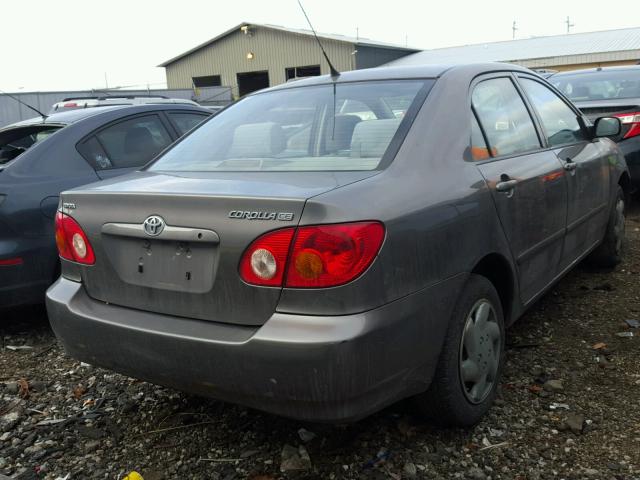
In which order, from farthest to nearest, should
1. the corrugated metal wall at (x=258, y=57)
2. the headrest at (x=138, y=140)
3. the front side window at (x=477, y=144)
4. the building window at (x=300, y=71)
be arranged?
the building window at (x=300, y=71) < the corrugated metal wall at (x=258, y=57) < the headrest at (x=138, y=140) < the front side window at (x=477, y=144)

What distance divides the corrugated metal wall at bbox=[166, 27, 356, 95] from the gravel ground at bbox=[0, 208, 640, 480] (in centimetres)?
3423

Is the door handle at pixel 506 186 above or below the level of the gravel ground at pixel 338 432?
above

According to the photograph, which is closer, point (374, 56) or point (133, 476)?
point (133, 476)

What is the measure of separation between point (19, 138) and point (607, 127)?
177 inches

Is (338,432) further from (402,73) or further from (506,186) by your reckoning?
(402,73)

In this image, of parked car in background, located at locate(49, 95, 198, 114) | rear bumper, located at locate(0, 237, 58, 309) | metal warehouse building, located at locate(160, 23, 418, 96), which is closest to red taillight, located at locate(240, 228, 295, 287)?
rear bumper, located at locate(0, 237, 58, 309)

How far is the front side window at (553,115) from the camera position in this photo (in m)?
3.61

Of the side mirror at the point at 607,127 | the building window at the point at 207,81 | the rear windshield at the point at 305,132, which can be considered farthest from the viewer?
the building window at the point at 207,81

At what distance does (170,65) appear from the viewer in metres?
41.8

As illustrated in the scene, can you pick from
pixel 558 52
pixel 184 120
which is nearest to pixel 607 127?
pixel 184 120

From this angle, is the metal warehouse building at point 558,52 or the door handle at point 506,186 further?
the metal warehouse building at point 558,52

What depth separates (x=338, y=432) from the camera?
8.87 ft

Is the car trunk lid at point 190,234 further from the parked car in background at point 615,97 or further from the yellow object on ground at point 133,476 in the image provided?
the parked car in background at point 615,97

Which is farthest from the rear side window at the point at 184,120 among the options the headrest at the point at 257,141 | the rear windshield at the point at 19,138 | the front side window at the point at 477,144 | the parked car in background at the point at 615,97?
the parked car in background at the point at 615,97
